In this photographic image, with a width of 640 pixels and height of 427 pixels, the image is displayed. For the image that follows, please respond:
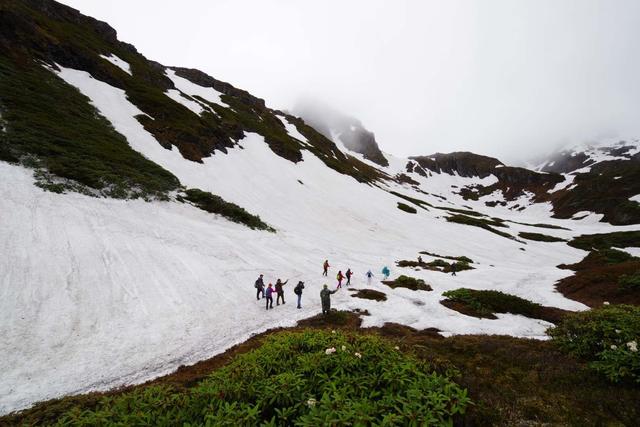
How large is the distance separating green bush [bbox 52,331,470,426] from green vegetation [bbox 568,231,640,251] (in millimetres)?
76622

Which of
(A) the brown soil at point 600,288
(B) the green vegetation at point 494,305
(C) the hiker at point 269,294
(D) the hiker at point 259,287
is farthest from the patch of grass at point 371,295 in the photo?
(A) the brown soil at point 600,288

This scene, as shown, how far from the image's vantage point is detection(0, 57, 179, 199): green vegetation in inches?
1043

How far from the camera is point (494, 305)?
67.4ft

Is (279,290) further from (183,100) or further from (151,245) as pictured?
(183,100)

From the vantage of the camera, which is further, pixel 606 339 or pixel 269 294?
pixel 269 294

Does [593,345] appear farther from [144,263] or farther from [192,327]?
[144,263]

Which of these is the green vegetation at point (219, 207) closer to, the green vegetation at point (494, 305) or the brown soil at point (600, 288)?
the green vegetation at point (494, 305)

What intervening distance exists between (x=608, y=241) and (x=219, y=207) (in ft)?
254

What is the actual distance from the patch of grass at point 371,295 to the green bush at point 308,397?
15729 mm

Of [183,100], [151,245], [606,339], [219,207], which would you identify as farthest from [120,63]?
[606,339]

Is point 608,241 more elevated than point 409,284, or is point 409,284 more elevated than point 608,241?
point 608,241

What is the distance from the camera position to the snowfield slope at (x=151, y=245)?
1378 centimetres

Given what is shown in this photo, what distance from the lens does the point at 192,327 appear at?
16156mm

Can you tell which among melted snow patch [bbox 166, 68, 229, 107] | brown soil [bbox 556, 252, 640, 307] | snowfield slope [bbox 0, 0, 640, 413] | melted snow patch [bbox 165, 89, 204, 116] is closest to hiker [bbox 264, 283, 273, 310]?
Result: snowfield slope [bbox 0, 0, 640, 413]
